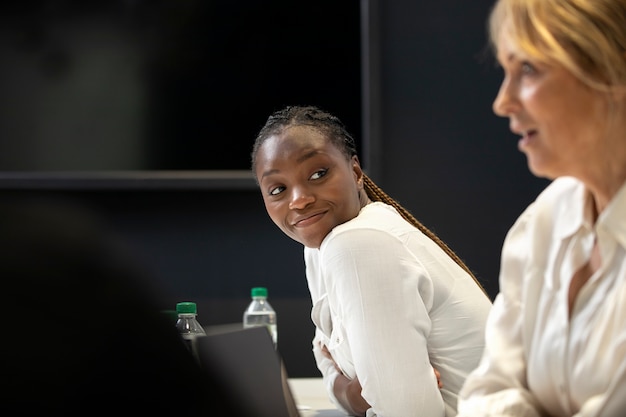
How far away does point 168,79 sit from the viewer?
336 cm

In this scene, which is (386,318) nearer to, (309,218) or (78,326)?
(309,218)

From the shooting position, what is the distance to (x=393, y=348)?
5.04 feet

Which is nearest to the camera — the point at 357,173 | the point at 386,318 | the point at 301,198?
the point at 386,318

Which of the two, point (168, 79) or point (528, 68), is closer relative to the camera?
point (528, 68)

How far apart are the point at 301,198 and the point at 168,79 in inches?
66.7

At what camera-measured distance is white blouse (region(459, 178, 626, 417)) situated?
104cm

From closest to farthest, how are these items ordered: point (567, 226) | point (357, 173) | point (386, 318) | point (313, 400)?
point (567, 226)
point (386, 318)
point (357, 173)
point (313, 400)

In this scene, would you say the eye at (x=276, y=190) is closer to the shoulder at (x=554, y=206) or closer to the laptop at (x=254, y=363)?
the laptop at (x=254, y=363)

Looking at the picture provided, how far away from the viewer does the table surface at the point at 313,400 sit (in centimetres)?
188

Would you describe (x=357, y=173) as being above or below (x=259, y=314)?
above

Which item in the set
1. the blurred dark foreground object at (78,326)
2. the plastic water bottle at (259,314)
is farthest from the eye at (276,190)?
the plastic water bottle at (259,314)

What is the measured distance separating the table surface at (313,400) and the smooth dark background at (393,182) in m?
0.84

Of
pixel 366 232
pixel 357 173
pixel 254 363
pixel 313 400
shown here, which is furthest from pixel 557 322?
pixel 313 400

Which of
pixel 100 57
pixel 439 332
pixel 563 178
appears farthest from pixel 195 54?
pixel 563 178
